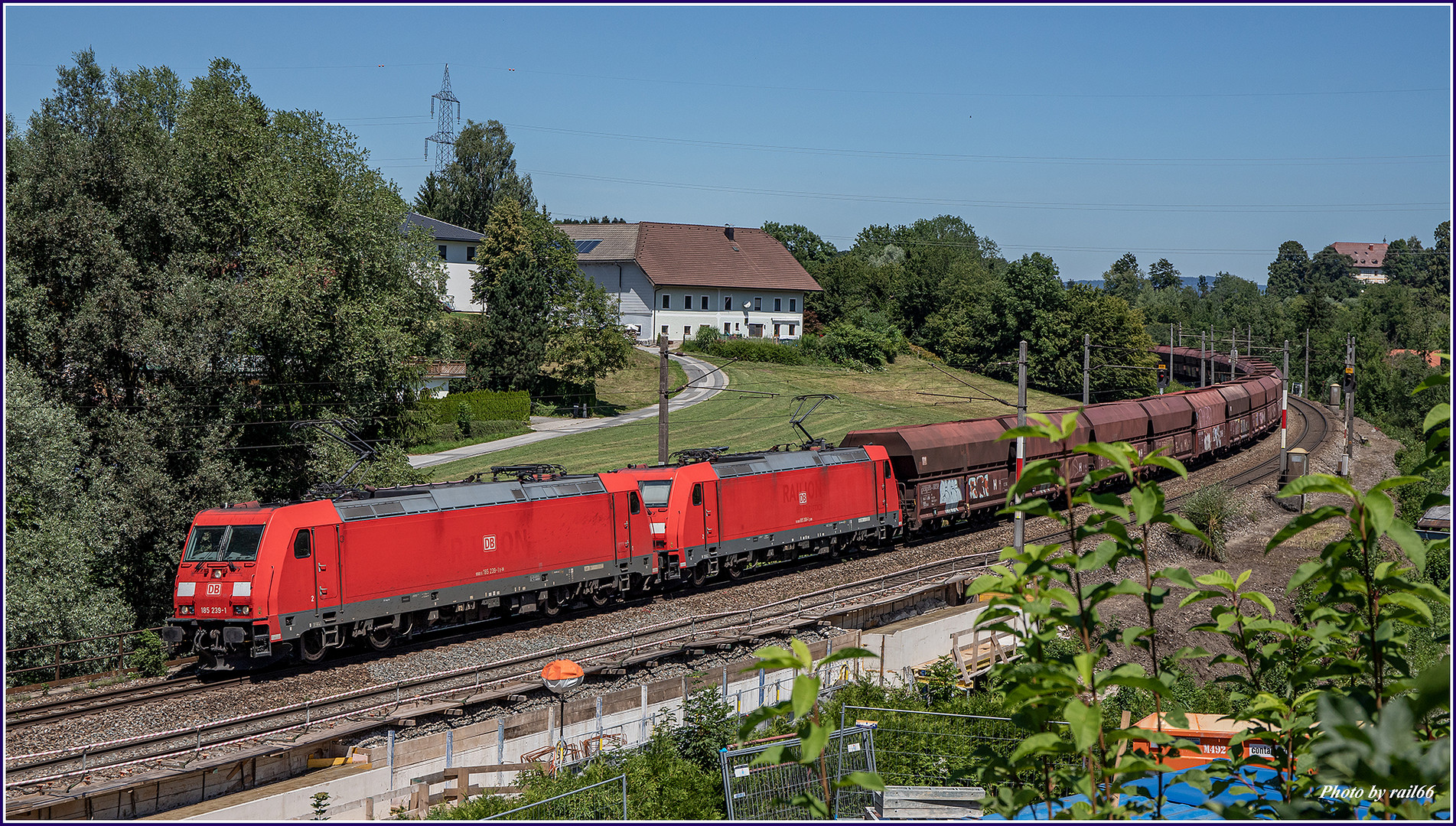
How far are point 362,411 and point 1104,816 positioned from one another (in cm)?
3373

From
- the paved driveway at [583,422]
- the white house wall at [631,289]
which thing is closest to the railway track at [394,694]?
the paved driveway at [583,422]

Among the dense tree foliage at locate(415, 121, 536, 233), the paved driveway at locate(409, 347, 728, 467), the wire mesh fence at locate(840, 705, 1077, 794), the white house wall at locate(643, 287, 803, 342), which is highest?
the dense tree foliage at locate(415, 121, 536, 233)

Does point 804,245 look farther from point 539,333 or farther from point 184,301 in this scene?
point 184,301

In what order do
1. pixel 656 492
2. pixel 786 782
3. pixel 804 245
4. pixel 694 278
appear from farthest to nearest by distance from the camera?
pixel 804 245 < pixel 694 278 < pixel 656 492 < pixel 786 782

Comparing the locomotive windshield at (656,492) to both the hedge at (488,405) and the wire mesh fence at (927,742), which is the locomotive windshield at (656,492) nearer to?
the wire mesh fence at (927,742)

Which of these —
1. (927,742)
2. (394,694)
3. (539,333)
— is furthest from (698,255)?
(927,742)

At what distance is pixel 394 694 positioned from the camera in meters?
20.1

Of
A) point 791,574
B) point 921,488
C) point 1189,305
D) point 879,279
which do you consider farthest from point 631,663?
point 1189,305

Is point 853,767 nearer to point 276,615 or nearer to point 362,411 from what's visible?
point 276,615

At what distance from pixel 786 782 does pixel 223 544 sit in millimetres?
13725

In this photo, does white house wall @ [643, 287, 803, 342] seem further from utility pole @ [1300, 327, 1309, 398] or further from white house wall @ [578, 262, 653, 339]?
utility pole @ [1300, 327, 1309, 398]

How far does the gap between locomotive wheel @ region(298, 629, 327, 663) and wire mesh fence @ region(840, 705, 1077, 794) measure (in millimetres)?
11163

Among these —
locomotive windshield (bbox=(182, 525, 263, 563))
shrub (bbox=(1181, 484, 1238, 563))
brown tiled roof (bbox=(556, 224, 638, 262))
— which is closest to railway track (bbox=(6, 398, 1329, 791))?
locomotive windshield (bbox=(182, 525, 263, 563))

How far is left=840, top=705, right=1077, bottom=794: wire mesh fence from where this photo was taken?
15109 mm
